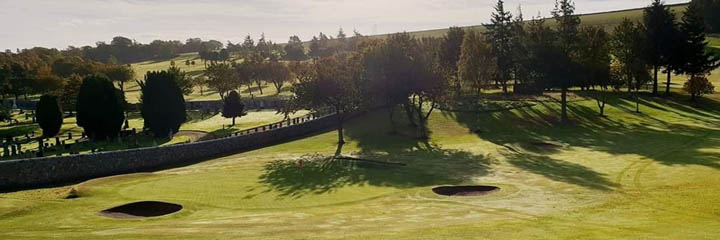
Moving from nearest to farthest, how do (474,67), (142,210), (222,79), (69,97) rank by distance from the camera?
1. (142,210)
2. (474,67)
3. (69,97)
4. (222,79)

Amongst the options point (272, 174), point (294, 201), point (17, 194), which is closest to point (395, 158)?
point (272, 174)

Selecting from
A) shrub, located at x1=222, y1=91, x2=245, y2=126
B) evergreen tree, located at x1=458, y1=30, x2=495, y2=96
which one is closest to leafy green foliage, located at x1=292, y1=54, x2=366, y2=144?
shrub, located at x1=222, y1=91, x2=245, y2=126

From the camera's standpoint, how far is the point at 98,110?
2576 inches

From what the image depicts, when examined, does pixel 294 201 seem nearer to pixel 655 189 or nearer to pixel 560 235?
pixel 560 235

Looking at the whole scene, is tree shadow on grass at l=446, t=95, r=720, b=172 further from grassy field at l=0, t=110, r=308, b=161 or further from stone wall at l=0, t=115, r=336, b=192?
grassy field at l=0, t=110, r=308, b=161

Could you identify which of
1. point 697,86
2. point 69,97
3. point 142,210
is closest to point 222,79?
point 69,97

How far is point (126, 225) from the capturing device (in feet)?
104

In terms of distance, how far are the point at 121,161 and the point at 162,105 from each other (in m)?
20.5

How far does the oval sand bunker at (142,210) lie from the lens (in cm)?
3538

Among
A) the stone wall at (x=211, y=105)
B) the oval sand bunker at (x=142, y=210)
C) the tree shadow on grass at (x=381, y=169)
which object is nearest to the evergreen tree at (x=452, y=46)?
the stone wall at (x=211, y=105)

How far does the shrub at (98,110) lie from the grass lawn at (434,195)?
18.1 metres

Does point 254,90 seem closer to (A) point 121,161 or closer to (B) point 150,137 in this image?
(B) point 150,137

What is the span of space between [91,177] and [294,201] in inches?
804

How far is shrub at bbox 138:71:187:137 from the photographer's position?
6944cm
